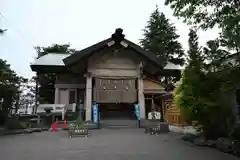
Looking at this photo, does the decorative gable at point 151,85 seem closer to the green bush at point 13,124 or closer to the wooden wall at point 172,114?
the wooden wall at point 172,114

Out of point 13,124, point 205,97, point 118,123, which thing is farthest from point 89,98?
point 205,97

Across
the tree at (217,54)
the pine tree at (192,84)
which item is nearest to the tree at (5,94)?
the pine tree at (192,84)

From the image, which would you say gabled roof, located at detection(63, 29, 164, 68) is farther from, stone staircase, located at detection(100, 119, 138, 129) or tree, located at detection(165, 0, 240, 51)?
tree, located at detection(165, 0, 240, 51)

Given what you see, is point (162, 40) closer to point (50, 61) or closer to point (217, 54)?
point (50, 61)

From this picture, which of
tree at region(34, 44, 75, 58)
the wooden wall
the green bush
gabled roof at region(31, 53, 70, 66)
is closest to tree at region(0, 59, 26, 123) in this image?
the green bush

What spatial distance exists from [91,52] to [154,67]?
5068 millimetres

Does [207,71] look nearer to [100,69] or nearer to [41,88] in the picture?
[100,69]

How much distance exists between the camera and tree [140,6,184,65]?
28.5m

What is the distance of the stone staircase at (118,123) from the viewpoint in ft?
49.1

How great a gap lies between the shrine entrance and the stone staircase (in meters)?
1.45

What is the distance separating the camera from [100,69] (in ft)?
56.5

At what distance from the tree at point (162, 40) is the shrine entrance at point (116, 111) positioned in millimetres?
11382

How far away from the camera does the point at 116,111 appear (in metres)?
18.7

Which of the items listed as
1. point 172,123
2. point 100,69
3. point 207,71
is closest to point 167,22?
point 100,69
